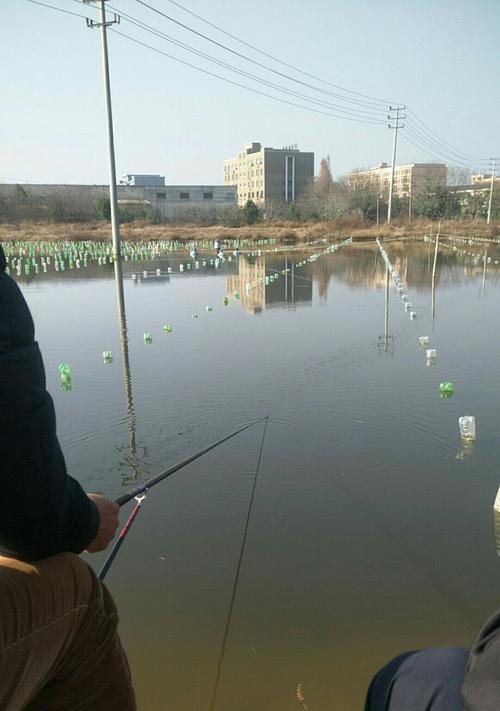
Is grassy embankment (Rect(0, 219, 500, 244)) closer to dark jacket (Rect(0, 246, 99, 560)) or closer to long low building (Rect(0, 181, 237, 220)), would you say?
long low building (Rect(0, 181, 237, 220))

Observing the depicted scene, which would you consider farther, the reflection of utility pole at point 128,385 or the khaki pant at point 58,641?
the reflection of utility pole at point 128,385

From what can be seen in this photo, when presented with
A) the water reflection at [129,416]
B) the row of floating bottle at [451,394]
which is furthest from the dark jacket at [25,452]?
the row of floating bottle at [451,394]

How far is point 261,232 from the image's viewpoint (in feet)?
141

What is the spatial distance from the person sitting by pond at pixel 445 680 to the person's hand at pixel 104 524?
89cm

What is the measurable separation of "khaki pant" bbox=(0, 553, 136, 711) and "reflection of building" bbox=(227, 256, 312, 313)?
10.8 metres

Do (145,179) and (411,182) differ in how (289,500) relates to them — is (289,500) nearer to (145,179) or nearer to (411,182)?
(411,182)

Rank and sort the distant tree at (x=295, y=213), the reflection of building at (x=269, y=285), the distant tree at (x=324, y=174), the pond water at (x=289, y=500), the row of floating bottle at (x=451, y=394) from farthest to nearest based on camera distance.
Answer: the distant tree at (x=324, y=174), the distant tree at (x=295, y=213), the reflection of building at (x=269, y=285), the row of floating bottle at (x=451, y=394), the pond water at (x=289, y=500)

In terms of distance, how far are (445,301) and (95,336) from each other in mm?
8493

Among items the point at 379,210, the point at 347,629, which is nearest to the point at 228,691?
the point at 347,629

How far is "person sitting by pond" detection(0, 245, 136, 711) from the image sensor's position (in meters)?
1.25

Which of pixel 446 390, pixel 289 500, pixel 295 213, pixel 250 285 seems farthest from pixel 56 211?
pixel 289 500

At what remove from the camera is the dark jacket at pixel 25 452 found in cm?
124

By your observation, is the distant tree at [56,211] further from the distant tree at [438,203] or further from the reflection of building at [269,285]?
the distant tree at [438,203]

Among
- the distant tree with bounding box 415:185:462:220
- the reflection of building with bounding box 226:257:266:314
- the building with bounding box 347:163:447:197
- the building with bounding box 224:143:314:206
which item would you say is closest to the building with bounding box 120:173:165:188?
the building with bounding box 224:143:314:206
